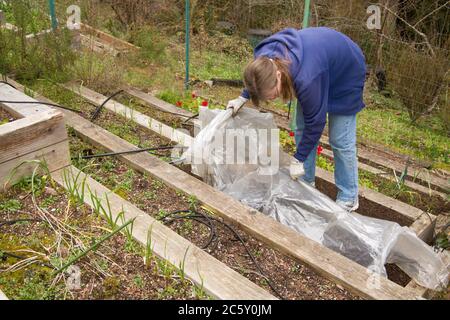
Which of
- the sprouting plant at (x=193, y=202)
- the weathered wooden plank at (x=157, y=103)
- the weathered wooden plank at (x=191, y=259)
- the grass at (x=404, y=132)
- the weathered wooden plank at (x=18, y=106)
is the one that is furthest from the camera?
the grass at (x=404, y=132)

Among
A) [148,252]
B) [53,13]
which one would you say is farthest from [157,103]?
[148,252]

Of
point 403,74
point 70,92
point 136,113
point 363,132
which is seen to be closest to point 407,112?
point 403,74

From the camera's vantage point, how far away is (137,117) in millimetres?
3508

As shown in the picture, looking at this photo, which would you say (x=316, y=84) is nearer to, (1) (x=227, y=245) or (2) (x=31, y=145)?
(1) (x=227, y=245)

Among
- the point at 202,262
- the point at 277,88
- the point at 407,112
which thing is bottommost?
the point at 407,112

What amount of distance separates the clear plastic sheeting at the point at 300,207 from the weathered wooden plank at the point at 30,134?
31.7 inches

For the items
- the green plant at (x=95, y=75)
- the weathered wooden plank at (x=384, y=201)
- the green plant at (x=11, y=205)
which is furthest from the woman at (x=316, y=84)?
the green plant at (x=95, y=75)

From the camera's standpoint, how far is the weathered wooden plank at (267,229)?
6.28ft

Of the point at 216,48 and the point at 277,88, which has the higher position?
the point at 277,88

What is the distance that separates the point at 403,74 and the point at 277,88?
3.76 metres

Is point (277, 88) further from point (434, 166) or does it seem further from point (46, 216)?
point (434, 166)

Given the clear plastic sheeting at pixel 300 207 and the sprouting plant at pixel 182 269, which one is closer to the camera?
the sprouting plant at pixel 182 269

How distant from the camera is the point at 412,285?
6.86 ft

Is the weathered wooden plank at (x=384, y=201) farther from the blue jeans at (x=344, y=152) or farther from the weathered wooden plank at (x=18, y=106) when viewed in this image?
the weathered wooden plank at (x=18, y=106)
